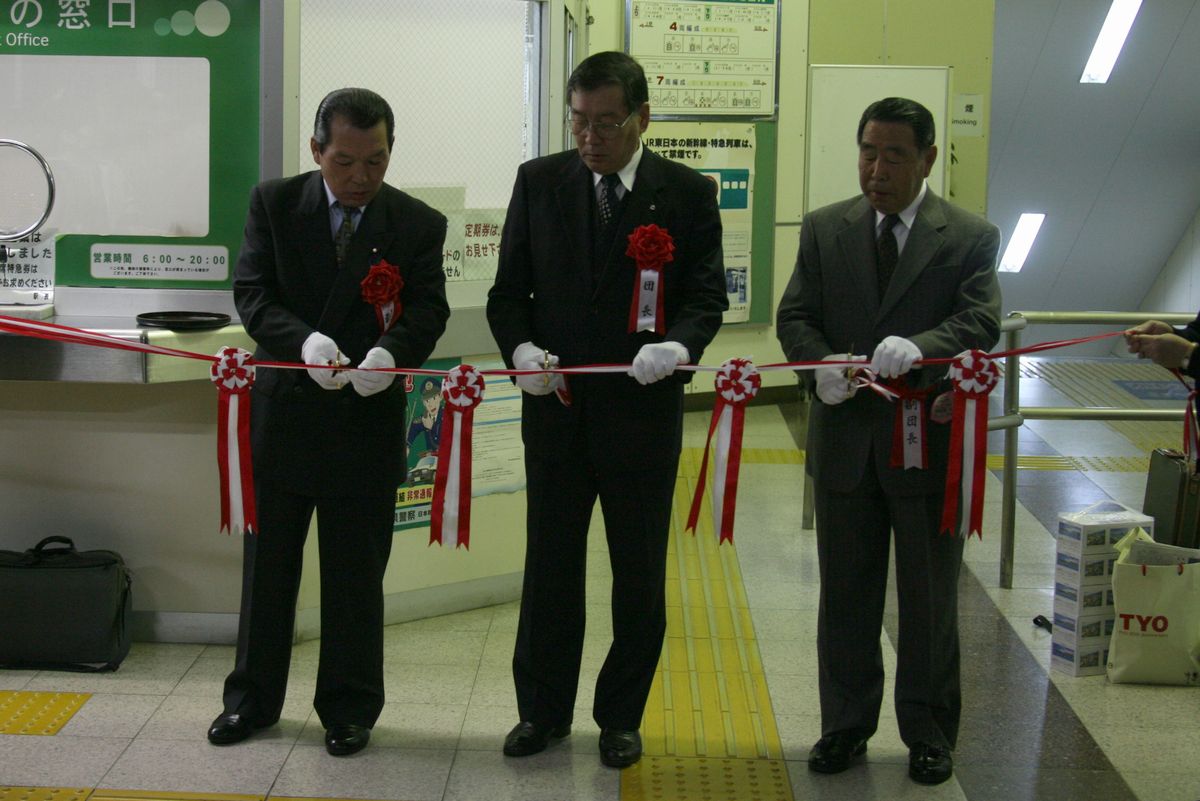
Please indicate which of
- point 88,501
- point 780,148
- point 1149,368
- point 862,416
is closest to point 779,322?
point 862,416

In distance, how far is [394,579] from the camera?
4344mm

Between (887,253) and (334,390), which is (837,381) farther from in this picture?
(334,390)

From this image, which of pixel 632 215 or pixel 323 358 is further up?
pixel 632 215

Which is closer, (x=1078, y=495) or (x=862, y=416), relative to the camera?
(x=862, y=416)

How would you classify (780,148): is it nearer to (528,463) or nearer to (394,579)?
(394,579)

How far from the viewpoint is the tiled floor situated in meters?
3.16

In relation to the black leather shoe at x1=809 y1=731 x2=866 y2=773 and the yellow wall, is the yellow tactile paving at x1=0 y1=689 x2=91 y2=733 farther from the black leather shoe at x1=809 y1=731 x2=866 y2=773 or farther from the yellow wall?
the yellow wall

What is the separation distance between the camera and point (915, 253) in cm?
310

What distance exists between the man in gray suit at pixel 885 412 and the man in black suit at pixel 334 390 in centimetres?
94

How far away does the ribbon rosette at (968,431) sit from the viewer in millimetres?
3033

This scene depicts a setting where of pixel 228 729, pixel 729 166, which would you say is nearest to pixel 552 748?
pixel 228 729

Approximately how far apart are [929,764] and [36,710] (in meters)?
2.30

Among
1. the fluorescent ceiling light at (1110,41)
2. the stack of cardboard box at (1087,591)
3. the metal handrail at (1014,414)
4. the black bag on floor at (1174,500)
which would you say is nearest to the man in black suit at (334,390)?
the stack of cardboard box at (1087,591)

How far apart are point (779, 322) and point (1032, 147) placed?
9.24 m
